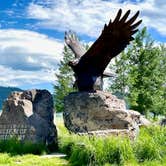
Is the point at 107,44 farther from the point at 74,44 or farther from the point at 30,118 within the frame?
the point at 30,118

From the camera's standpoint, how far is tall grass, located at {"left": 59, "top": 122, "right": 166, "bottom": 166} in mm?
12016

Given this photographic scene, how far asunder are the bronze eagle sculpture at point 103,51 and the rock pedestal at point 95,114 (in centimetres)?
57

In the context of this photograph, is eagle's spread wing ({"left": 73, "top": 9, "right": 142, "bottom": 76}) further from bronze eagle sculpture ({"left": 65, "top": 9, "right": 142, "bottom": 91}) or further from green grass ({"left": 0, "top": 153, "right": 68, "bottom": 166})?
green grass ({"left": 0, "top": 153, "right": 68, "bottom": 166})

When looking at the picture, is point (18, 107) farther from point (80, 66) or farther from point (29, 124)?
point (80, 66)

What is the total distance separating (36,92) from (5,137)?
2034 mm

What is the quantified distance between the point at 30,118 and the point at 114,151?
15.2ft

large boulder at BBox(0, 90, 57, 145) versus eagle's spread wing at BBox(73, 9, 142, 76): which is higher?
eagle's spread wing at BBox(73, 9, 142, 76)

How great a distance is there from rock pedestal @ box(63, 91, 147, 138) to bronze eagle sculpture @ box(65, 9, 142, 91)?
0.57 metres

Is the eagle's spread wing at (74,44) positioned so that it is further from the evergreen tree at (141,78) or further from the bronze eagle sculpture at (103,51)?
the evergreen tree at (141,78)

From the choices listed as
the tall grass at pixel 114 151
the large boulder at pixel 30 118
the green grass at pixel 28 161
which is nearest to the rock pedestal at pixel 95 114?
the large boulder at pixel 30 118

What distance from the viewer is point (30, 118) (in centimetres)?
1595

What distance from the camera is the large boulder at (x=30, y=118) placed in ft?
51.7

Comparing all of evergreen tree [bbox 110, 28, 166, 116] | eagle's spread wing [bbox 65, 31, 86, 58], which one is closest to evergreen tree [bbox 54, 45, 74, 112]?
evergreen tree [bbox 110, 28, 166, 116]

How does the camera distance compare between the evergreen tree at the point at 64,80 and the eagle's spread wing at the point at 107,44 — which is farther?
the evergreen tree at the point at 64,80
